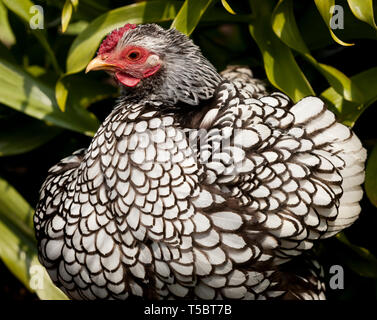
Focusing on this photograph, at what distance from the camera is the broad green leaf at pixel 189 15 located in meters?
1.55

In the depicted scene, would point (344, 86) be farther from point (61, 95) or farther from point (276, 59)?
point (61, 95)

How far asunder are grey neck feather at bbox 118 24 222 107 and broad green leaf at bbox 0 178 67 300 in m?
0.74

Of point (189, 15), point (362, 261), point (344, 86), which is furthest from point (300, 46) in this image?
point (362, 261)

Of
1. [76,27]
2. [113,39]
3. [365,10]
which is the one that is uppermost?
[365,10]

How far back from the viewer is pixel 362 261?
1.68m

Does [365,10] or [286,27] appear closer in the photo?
[365,10]

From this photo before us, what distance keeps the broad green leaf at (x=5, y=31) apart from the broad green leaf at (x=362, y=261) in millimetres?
1355

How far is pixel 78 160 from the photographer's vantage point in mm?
1610

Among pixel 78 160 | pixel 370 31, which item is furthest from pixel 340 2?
pixel 78 160

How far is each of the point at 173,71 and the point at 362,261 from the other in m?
0.88

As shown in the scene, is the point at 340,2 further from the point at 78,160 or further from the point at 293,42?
the point at 78,160

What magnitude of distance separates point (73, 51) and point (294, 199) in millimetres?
850

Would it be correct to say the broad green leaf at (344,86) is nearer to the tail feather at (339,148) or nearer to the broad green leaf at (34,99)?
the tail feather at (339,148)

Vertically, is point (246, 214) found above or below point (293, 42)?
below
